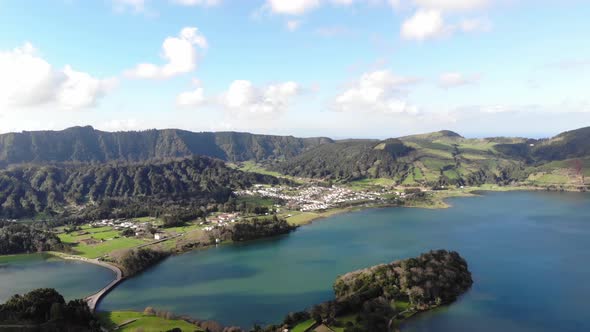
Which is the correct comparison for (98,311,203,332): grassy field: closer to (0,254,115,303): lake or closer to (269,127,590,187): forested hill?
(0,254,115,303): lake

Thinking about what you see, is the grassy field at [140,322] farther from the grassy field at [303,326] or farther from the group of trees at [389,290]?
the group of trees at [389,290]

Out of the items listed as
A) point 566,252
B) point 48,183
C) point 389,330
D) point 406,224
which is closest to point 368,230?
point 406,224

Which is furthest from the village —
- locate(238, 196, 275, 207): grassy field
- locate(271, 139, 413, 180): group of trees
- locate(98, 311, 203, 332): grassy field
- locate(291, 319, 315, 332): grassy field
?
locate(291, 319, 315, 332): grassy field

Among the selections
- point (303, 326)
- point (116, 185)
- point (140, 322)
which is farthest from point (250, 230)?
point (116, 185)

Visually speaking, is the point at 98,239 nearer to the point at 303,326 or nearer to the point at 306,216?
the point at 306,216

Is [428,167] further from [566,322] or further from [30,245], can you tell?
[30,245]
